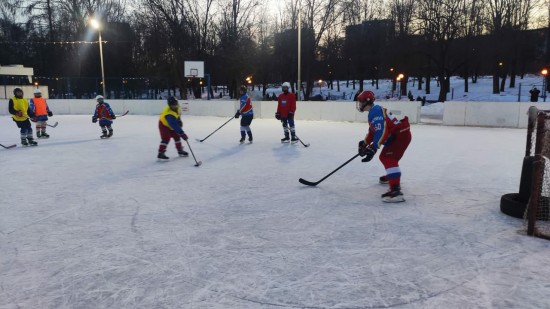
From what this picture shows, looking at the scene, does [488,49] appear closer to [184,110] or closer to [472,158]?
[184,110]

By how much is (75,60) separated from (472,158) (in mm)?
32801

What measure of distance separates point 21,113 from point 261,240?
24.2ft

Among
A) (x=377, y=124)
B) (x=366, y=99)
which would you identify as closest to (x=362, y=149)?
(x=377, y=124)

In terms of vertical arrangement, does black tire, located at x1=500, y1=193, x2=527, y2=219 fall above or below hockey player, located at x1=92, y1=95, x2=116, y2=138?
below

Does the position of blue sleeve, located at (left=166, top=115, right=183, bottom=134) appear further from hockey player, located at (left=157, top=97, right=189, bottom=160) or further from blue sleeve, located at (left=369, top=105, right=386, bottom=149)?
blue sleeve, located at (left=369, top=105, right=386, bottom=149)

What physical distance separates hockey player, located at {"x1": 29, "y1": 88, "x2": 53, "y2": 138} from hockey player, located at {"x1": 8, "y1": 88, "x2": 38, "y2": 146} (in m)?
0.86

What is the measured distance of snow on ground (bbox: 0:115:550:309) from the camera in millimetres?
2238

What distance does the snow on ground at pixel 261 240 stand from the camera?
224 centimetres

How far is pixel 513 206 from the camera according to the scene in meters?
3.54

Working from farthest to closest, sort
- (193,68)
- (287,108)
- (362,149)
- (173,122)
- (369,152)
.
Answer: (193,68), (287,108), (173,122), (362,149), (369,152)

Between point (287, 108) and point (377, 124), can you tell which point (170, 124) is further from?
point (377, 124)

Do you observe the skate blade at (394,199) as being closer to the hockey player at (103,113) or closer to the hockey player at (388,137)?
the hockey player at (388,137)

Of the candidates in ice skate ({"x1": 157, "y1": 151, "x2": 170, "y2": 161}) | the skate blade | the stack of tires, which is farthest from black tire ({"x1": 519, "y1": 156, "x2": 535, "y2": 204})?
ice skate ({"x1": 157, "y1": 151, "x2": 170, "y2": 161})

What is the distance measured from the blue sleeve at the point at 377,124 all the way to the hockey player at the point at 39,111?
8124mm
